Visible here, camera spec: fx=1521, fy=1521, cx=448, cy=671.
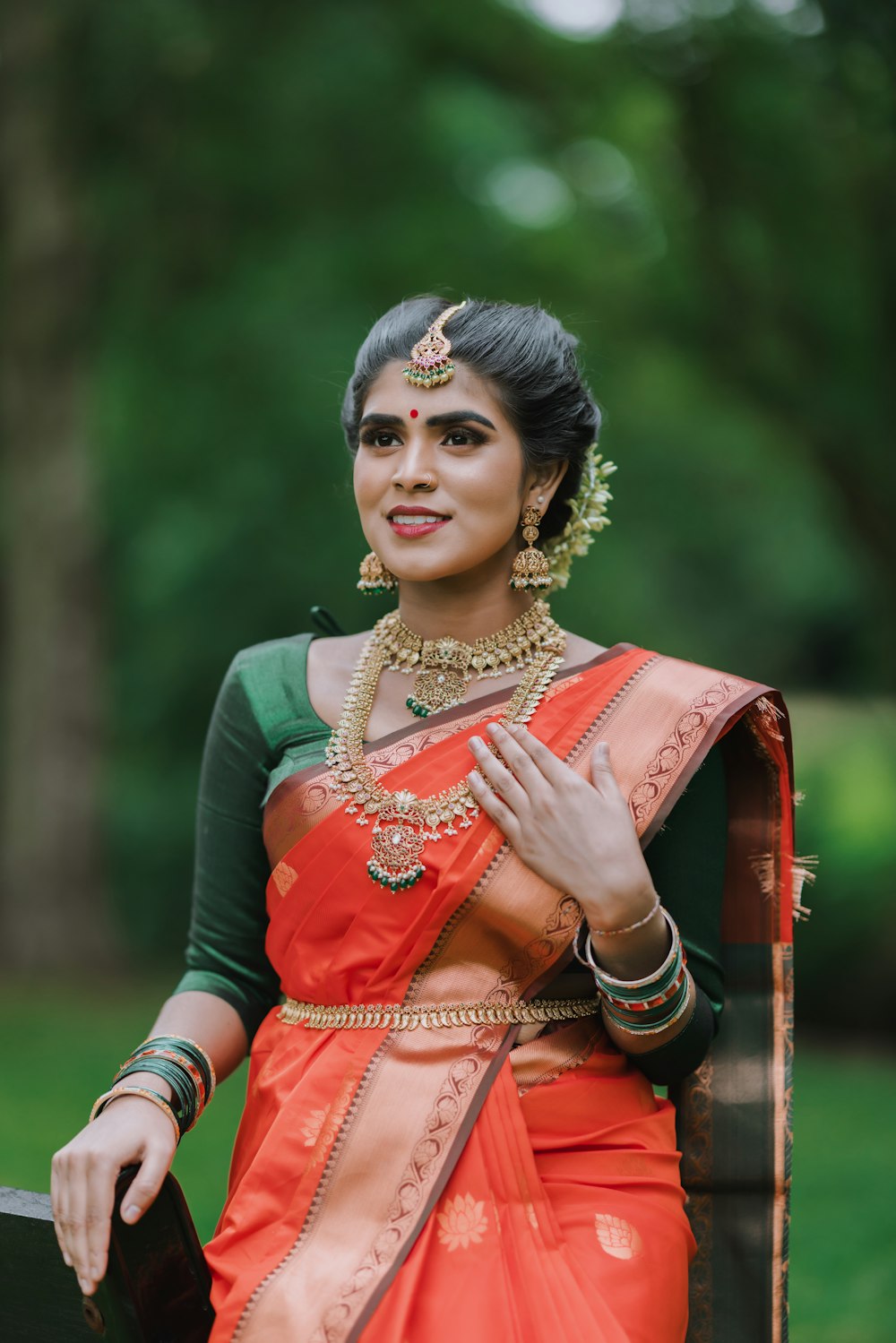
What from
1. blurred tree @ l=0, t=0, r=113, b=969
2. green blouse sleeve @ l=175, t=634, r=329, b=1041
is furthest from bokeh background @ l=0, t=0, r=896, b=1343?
green blouse sleeve @ l=175, t=634, r=329, b=1041

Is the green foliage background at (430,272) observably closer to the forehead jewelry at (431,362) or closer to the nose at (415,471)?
the forehead jewelry at (431,362)

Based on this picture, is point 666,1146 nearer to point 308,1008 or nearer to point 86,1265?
point 308,1008

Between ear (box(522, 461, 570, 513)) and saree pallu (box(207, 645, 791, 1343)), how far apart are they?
29 centimetres

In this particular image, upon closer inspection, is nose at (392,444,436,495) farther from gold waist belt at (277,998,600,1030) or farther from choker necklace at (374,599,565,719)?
gold waist belt at (277,998,600,1030)

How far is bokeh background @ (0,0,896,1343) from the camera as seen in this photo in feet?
27.6

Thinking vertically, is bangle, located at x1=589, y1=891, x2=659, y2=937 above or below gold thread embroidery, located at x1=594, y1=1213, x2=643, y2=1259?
above

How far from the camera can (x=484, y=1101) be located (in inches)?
85.7

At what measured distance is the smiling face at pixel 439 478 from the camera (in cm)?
237

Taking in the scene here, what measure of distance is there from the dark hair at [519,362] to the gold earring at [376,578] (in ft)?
0.81

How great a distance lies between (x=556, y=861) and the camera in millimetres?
A: 2205

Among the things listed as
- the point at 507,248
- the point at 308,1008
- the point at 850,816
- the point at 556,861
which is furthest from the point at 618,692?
the point at 507,248

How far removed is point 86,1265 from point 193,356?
9908mm

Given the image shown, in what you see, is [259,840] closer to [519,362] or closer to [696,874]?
A: [696,874]

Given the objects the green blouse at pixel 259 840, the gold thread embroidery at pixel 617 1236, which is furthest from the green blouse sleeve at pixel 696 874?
the gold thread embroidery at pixel 617 1236
